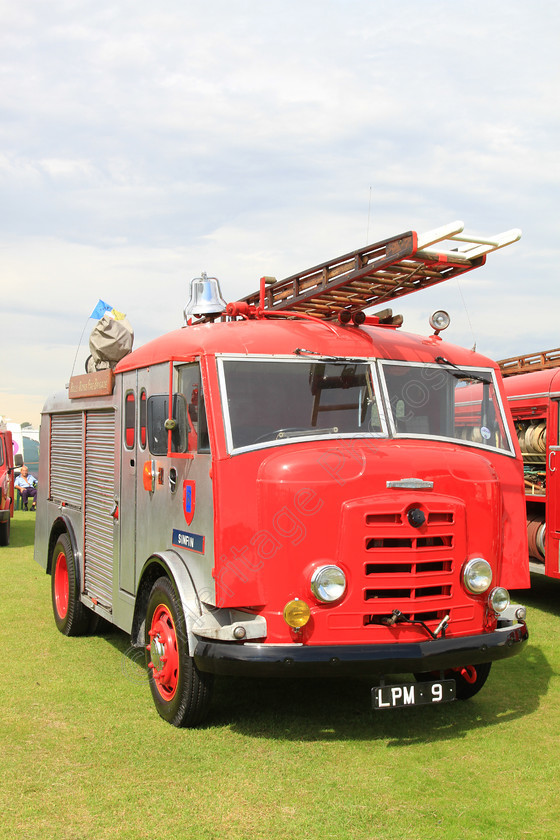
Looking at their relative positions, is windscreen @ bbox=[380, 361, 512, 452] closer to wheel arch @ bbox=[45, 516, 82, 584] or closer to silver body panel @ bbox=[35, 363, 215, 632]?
silver body panel @ bbox=[35, 363, 215, 632]

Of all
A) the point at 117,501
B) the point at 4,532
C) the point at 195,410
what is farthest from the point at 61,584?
the point at 4,532

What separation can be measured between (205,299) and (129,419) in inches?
43.7

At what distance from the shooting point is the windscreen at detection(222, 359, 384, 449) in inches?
204

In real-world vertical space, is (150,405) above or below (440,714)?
above

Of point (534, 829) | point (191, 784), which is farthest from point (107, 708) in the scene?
point (534, 829)

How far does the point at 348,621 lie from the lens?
477 cm

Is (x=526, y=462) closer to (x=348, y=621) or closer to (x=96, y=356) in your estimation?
(x=96, y=356)

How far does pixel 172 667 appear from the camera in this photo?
536 centimetres

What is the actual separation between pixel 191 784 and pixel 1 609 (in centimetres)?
546

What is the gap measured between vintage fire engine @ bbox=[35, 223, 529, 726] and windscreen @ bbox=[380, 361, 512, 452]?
14 millimetres

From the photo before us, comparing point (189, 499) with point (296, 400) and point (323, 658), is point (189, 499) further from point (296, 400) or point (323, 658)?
point (323, 658)

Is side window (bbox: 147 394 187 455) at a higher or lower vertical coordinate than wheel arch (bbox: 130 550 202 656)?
higher

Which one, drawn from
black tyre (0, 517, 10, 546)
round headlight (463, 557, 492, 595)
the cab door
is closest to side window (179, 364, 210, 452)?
the cab door

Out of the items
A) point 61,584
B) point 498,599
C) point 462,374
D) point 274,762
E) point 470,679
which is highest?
point 462,374
